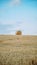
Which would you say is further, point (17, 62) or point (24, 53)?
point (24, 53)

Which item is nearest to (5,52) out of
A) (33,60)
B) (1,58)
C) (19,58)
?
(1,58)

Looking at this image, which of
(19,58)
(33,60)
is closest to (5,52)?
(19,58)

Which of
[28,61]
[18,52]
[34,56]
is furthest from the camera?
[18,52]

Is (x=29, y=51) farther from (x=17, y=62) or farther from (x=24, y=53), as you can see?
(x=17, y=62)

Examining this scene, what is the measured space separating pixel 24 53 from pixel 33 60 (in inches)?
13.4

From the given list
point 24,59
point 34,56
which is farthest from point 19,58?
point 34,56

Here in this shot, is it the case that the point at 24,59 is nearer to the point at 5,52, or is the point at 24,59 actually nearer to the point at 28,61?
the point at 28,61

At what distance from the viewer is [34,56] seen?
114 inches

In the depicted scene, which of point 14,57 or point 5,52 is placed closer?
point 14,57

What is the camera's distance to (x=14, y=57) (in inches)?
112

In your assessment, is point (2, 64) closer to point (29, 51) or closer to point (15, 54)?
point (15, 54)

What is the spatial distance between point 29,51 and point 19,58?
0.40 meters

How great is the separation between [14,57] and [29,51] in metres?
0.41

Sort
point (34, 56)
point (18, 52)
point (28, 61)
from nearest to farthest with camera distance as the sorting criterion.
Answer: point (28, 61)
point (34, 56)
point (18, 52)
